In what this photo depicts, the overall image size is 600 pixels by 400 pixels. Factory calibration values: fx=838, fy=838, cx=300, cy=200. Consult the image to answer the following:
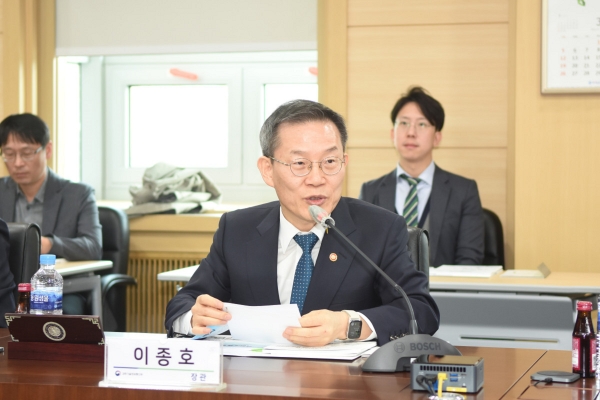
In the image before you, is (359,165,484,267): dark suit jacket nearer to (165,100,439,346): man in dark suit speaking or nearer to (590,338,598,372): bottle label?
→ (165,100,439,346): man in dark suit speaking

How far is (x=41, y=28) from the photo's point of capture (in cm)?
524

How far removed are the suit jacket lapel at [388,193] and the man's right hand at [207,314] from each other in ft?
7.56

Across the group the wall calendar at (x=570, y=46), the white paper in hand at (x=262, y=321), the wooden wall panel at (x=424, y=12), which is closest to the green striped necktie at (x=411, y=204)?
the wall calendar at (x=570, y=46)

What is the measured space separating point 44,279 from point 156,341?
139 centimetres

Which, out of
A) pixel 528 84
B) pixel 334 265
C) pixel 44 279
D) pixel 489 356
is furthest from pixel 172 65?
pixel 489 356

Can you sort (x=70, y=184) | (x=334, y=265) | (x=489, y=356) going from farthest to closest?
1. (x=70, y=184)
2. (x=334, y=265)
3. (x=489, y=356)

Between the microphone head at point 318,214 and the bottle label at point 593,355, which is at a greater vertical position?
the microphone head at point 318,214

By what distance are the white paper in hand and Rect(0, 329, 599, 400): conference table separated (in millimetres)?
102

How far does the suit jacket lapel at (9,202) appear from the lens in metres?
4.43

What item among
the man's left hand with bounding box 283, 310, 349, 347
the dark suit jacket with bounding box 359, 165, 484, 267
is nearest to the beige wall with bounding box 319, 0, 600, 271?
the dark suit jacket with bounding box 359, 165, 484, 267

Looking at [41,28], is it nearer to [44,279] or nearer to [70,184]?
[70,184]

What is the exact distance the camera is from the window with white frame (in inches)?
A: 211

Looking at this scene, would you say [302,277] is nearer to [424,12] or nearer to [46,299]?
[46,299]

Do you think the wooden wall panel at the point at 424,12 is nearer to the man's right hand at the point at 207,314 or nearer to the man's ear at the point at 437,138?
the man's ear at the point at 437,138
